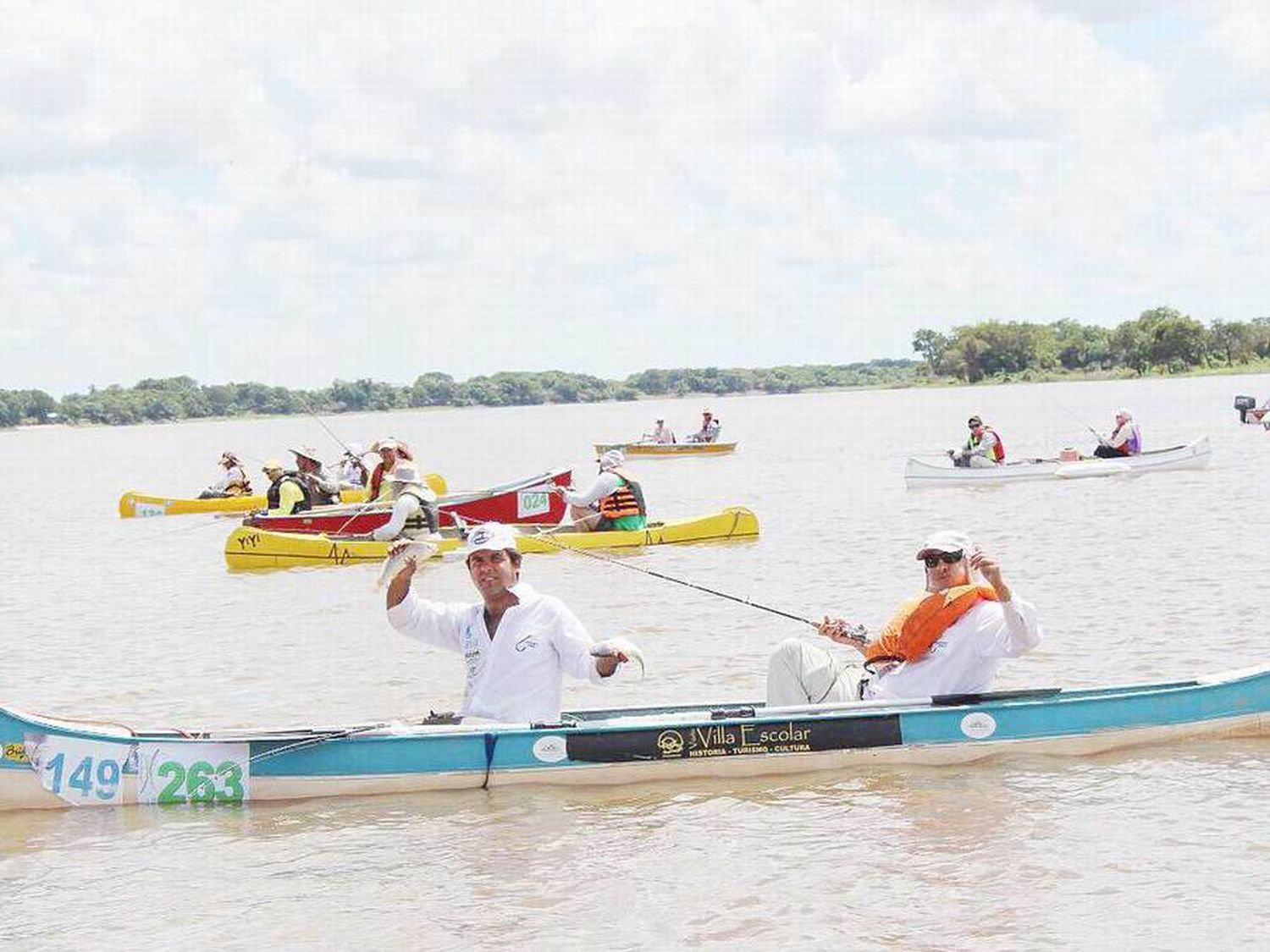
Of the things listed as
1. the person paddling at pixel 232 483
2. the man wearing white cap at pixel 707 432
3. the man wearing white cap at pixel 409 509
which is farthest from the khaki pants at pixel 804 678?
the man wearing white cap at pixel 707 432

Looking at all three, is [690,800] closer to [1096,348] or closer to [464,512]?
[464,512]

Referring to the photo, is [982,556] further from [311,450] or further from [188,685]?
[311,450]

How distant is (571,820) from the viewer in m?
9.50

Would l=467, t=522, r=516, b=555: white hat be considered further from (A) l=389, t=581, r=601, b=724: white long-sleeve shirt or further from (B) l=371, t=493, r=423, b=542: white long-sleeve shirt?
(B) l=371, t=493, r=423, b=542: white long-sleeve shirt

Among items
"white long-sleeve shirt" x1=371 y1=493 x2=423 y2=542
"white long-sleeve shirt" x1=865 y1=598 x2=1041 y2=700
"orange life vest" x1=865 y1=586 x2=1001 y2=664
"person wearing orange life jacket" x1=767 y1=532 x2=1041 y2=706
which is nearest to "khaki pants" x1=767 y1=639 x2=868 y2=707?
"person wearing orange life jacket" x1=767 y1=532 x2=1041 y2=706

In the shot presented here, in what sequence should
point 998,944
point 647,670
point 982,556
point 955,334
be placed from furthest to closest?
point 955,334, point 647,670, point 982,556, point 998,944

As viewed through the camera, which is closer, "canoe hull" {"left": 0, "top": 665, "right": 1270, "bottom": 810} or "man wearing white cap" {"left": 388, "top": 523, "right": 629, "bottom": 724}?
"man wearing white cap" {"left": 388, "top": 523, "right": 629, "bottom": 724}

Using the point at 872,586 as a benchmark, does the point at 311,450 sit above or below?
above

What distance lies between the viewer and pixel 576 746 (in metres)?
9.80

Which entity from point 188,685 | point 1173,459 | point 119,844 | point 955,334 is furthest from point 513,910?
point 955,334

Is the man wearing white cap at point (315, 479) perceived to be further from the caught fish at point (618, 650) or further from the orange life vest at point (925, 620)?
the caught fish at point (618, 650)

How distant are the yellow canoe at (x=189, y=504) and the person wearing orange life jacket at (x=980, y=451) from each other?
11.4 metres

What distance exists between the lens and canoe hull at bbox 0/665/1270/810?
980 centimetres

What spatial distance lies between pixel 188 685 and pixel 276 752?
19.4ft
